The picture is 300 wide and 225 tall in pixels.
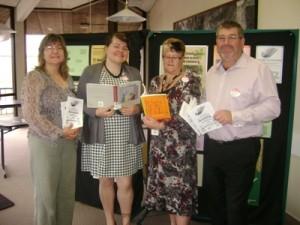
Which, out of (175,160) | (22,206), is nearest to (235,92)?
(175,160)

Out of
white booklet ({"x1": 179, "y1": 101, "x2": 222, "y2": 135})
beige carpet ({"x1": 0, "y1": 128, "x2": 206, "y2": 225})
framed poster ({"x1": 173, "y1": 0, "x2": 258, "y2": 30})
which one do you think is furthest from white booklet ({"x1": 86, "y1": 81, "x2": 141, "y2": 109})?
framed poster ({"x1": 173, "y1": 0, "x2": 258, "y2": 30})

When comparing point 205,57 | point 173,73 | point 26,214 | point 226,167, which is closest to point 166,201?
point 226,167

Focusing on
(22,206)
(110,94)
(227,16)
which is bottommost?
(22,206)

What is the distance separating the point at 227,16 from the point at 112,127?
3.03 metres

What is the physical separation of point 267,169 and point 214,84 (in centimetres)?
109

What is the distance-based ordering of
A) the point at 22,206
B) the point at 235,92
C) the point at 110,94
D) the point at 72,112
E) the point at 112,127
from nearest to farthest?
the point at 235,92, the point at 72,112, the point at 110,94, the point at 112,127, the point at 22,206

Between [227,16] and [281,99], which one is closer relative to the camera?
[281,99]

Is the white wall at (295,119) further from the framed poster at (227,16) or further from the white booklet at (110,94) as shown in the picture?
the white booklet at (110,94)

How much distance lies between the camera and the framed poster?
409 cm

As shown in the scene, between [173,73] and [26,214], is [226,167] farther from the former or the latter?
[26,214]

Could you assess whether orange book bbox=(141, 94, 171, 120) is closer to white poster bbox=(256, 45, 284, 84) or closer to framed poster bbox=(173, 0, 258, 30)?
white poster bbox=(256, 45, 284, 84)

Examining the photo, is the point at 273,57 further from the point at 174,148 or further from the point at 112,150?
the point at 112,150

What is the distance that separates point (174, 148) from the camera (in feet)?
7.89

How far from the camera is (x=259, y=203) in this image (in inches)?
118
